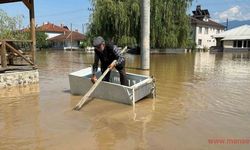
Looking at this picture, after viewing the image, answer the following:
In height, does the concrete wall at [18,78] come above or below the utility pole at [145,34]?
below

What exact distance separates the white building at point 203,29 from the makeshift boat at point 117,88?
161 feet

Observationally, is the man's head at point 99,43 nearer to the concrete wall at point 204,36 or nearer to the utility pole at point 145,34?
the utility pole at point 145,34

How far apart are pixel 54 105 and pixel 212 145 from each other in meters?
4.56

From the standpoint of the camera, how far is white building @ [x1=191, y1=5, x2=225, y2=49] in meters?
59.3

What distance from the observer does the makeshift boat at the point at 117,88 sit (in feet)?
26.8

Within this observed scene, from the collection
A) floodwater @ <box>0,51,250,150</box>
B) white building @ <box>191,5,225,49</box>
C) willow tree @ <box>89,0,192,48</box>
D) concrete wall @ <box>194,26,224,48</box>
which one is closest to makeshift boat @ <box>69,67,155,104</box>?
floodwater @ <box>0,51,250,150</box>

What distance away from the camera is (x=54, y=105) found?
8.66 m

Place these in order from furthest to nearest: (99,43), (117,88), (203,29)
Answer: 1. (203,29)
2. (99,43)
3. (117,88)

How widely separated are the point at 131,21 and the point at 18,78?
2261 centimetres

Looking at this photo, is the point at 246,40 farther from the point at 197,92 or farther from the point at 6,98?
the point at 6,98

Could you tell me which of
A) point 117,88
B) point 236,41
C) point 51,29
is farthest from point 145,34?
point 51,29

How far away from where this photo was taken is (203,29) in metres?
61.7

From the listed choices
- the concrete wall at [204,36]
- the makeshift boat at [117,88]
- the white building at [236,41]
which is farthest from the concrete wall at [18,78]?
the concrete wall at [204,36]

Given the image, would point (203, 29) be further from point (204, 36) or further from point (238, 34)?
point (238, 34)
